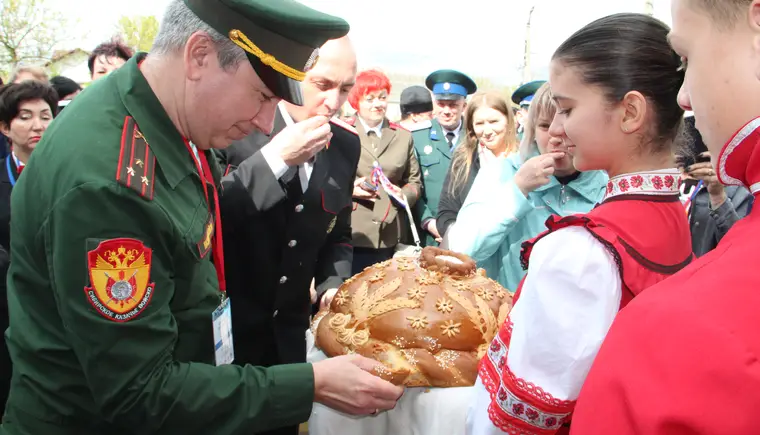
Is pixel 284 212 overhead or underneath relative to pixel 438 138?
overhead

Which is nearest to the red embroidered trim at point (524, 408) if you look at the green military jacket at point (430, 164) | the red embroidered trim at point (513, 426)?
the red embroidered trim at point (513, 426)

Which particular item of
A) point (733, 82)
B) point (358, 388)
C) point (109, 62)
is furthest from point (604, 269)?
point (109, 62)

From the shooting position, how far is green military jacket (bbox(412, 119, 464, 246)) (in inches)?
217

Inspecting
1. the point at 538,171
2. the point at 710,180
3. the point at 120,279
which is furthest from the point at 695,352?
the point at 710,180

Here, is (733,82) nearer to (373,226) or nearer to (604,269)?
(604,269)

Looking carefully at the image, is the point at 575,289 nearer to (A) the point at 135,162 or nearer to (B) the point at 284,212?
(A) the point at 135,162

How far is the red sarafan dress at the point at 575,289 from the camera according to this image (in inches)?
52.1

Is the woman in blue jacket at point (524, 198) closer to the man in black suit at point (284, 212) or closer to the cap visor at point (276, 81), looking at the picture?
the man in black suit at point (284, 212)

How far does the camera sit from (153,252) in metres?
1.30

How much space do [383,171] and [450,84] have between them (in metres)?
1.62

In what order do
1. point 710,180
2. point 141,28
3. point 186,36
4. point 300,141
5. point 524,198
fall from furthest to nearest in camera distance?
point 141,28 → point 710,180 → point 524,198 → point 300,141 → point 186,36

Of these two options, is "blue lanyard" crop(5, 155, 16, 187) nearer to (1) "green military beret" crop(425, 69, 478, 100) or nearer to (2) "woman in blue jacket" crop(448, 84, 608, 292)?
(2) "woman in blue jacket" crop(448, 84, 608, 292)

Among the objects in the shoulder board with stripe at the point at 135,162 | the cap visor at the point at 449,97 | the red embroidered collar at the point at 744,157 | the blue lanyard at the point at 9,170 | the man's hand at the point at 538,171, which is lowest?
the cap visor at the point at 449,97

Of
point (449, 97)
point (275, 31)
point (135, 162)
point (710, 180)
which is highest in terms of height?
point (275, 31)
